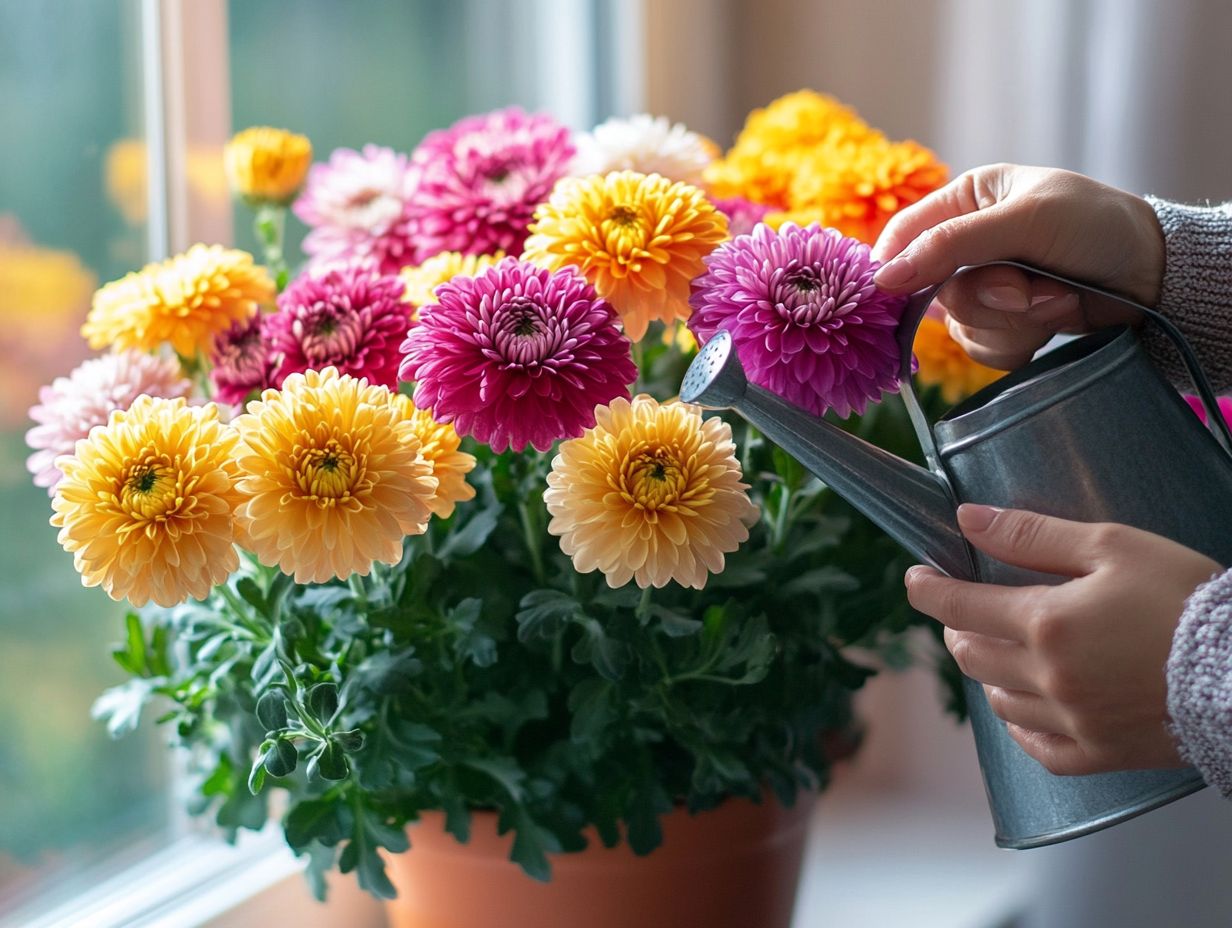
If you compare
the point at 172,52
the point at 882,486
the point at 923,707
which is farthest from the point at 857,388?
the point at 923,707

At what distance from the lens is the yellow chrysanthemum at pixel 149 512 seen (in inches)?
16.9

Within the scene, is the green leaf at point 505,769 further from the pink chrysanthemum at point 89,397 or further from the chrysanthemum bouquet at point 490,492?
the pink chrysanthemum at point 89,397

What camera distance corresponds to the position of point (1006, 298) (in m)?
0.50

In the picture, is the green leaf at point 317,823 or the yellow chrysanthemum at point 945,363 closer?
the green leaf at point 317,823

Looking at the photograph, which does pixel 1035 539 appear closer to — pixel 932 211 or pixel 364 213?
pixel 932 211

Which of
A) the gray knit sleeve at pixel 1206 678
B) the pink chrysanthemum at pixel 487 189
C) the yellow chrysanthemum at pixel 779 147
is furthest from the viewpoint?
the yellow chrysanthemum at pixel 779 147

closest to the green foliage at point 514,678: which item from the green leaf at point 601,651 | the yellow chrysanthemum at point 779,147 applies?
the green leaf at point 601,651

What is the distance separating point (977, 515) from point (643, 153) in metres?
0.29

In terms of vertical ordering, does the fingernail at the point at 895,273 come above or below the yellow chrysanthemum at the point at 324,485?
above

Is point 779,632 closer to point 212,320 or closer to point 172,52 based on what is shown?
point 212,320

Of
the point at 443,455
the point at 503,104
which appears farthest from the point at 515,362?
the point at 503,104

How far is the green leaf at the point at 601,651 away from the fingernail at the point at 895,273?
18cm

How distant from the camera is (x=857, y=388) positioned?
0.47 m

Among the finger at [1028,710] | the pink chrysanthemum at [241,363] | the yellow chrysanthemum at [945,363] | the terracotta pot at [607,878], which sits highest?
the pink chrysanthemum at [241,363]
